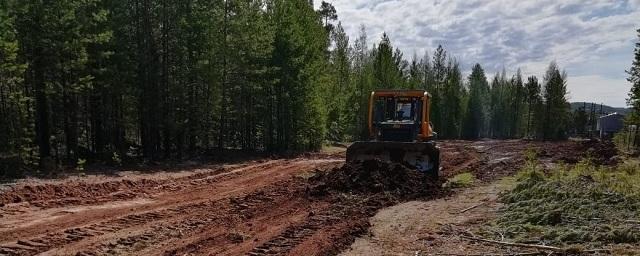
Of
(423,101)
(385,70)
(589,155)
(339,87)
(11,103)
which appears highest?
(385,70)

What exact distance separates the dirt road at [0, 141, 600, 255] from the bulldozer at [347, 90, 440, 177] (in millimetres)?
2296

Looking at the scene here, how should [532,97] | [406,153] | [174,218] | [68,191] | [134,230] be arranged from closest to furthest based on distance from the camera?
[134,230] < [174,218] < [68,191] < [406,153] < [532,97]

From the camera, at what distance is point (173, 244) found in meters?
7.18

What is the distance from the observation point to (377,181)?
11641mm

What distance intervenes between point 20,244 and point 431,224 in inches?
257

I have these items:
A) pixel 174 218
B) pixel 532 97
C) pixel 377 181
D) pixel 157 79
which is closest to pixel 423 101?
pixel 377 181

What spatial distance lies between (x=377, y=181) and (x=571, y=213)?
→ 4705mm

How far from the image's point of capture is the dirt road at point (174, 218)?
7.00m

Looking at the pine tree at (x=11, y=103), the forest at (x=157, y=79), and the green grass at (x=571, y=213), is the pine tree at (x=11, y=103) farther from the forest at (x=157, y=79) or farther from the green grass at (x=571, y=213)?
the green grass at (x=571, y=213)

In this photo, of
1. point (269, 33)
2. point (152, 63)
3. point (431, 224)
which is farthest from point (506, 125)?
point (431, 224)

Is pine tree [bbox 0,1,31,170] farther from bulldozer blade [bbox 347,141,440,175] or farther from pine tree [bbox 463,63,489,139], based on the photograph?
pine tree [bbox 463,63,489,139]

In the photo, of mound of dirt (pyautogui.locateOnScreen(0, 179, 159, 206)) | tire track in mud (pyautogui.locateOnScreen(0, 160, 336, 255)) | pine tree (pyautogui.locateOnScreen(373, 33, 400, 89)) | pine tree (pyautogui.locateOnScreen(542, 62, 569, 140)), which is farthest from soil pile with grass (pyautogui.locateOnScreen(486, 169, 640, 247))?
pine tree (pyautogui.locateOnScreen(542, 62, 569, 140))

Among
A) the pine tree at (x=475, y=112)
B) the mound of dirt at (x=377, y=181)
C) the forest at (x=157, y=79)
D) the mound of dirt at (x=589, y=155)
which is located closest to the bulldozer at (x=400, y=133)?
the mound of dirt at (x=377, y=181)

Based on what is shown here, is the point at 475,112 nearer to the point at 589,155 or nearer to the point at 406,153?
the point at 589,155
